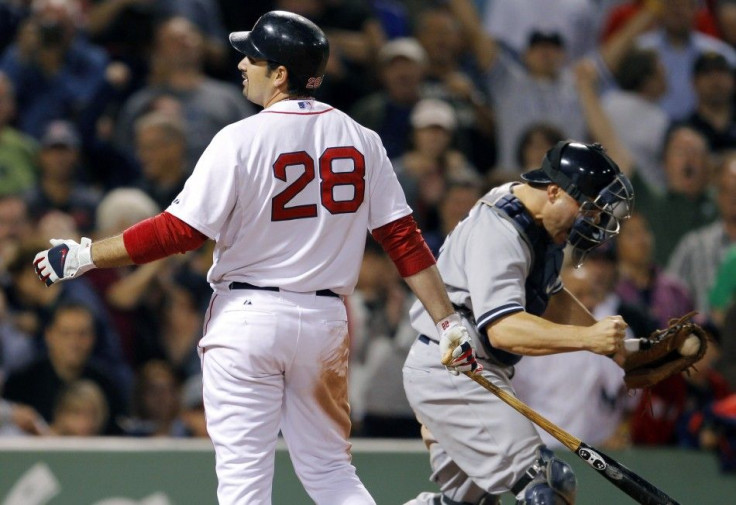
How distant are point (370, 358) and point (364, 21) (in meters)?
3.32

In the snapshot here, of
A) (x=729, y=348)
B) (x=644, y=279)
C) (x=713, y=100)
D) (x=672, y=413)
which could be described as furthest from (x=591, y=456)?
(x=713, y=100)

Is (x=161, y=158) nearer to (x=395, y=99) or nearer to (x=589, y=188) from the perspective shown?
(x=395, y=99)

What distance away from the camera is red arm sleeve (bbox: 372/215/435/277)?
462cm

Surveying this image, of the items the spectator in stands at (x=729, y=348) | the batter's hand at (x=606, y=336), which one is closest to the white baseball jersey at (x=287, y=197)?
the batter's hand at (x=606, y=336)

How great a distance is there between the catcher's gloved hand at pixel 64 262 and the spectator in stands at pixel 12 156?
13.1ft

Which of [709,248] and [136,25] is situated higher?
[136,25]

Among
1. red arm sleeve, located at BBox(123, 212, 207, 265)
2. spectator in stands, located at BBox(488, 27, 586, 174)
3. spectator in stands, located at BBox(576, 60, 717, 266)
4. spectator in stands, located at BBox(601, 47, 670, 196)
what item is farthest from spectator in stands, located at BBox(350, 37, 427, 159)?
red arm sleeve, located at BBox(123, 212, 207, 265)

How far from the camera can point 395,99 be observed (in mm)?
9180

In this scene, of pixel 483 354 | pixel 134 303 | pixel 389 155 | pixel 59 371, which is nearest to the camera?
pixel 483 354

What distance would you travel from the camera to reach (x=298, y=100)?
4543mm

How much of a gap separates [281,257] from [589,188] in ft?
3.96

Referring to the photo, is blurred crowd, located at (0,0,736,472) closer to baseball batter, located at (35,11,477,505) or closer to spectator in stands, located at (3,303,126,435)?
spectator in stands, located at (3,303,126,435)

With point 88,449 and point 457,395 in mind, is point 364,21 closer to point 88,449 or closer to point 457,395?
point 88,449

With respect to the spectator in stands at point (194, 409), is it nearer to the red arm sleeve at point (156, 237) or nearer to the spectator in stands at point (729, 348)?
the spectator in stands at point (729, 348)
